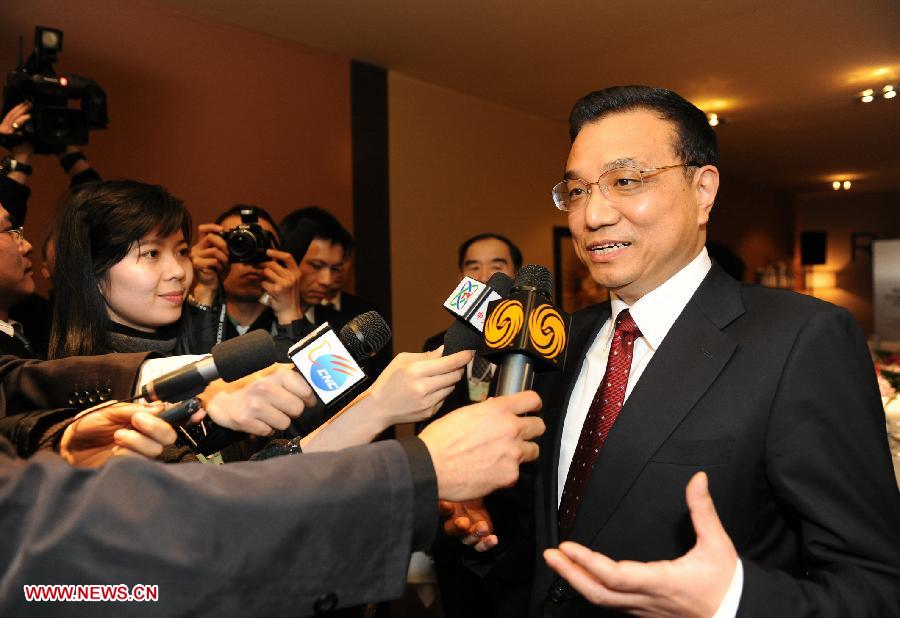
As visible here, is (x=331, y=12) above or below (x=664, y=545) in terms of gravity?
above

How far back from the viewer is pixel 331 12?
3852 mm

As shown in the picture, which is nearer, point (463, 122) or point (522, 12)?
point (522, 12)

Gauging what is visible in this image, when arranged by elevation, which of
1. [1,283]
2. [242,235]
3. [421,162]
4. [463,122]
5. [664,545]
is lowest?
[664,545]

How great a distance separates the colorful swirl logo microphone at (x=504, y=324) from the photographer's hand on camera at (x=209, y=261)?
171cm

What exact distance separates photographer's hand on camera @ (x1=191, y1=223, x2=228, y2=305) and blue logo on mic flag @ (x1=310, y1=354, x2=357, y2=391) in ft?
5.36

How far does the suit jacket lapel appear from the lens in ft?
4.04

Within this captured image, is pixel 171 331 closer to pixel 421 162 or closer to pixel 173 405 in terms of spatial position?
pixel 173 405

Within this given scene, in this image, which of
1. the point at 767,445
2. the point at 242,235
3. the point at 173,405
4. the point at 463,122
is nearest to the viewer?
the point at 173,405

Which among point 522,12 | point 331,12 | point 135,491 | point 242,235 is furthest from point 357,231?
point 135,491

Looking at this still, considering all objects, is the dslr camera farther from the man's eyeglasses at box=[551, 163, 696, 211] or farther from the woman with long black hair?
the man's eyeglasses at box=[551, 163, 696, 211]

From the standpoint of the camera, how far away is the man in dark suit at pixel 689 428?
1.00 m

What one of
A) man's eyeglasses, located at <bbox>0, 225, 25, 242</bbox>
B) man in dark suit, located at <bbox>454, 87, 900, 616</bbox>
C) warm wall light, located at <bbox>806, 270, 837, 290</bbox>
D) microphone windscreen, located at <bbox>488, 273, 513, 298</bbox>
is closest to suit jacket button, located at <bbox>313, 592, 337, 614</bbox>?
man in dark suit, located at <bbox>454, 87, 900, 616</bbox>

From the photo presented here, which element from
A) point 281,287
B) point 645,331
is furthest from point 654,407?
point 281,287

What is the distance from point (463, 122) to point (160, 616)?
507cm
